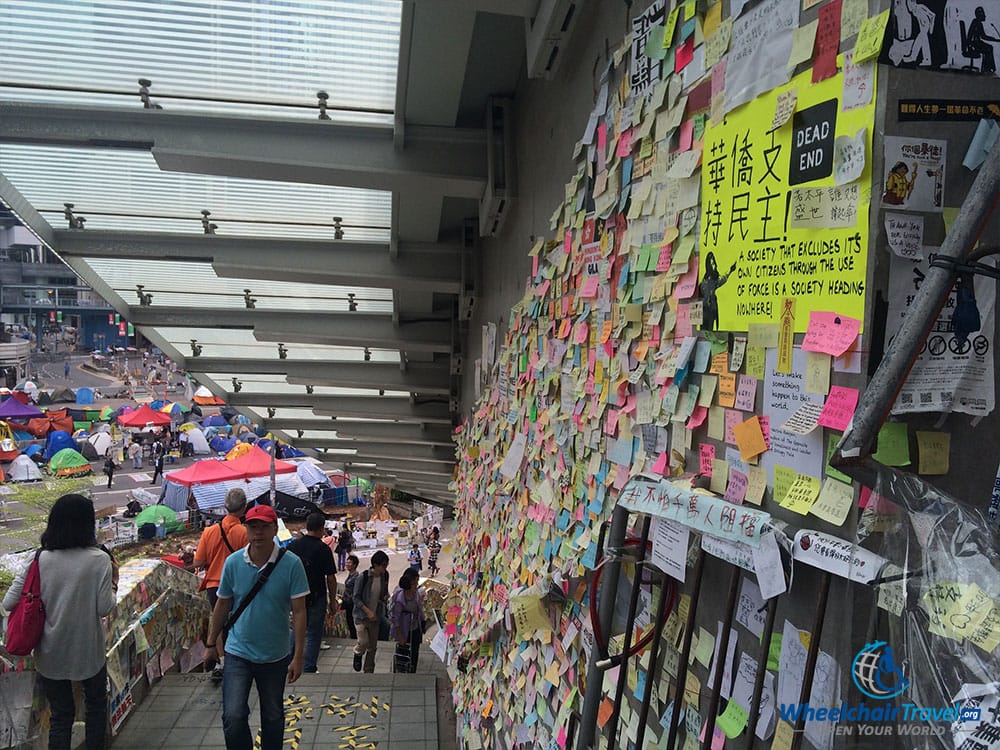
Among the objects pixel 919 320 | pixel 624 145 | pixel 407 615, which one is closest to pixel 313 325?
pixel 407 615

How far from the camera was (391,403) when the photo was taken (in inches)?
401

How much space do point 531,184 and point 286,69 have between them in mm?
1472

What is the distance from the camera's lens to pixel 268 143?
13.7 ft

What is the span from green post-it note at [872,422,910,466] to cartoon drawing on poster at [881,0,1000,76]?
608 mm

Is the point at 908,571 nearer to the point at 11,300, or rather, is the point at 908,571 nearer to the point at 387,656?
the point at 387,656

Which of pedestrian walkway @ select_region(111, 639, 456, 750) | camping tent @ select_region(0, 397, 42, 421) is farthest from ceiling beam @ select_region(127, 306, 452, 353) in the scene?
camping tent @ select_region(0, 397, 42, 421)

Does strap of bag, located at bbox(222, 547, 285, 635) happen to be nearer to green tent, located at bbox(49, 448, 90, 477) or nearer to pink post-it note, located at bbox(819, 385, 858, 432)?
pink post-it note, located at bbox(819, 385, 858, 432)

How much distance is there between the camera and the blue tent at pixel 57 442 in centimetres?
2717

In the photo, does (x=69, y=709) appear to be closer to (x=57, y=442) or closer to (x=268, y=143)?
(x=268, y=143)

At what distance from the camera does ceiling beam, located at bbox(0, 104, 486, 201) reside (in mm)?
4051

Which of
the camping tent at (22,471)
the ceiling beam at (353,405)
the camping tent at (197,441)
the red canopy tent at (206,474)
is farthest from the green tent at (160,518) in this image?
the camping tent at (197,441)

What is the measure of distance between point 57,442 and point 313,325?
25.7 metres

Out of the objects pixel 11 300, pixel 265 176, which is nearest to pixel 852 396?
pixel 265 176

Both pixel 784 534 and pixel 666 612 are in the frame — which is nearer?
pixel 784 534
